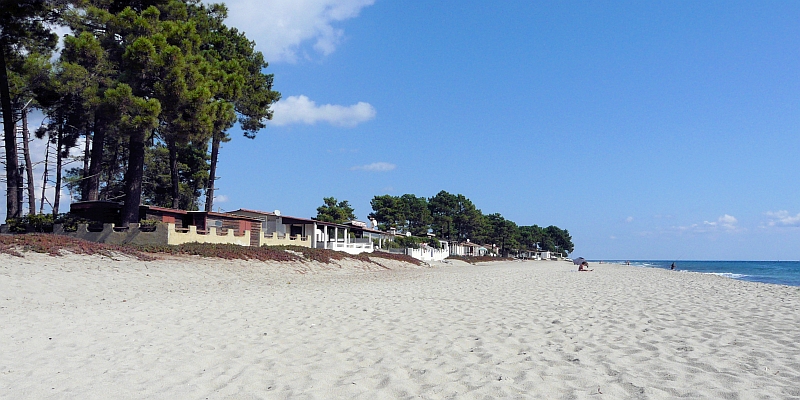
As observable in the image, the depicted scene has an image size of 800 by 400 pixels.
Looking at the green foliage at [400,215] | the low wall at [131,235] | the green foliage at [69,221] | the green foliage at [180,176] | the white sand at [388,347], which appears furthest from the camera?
the green foliage at [400,215]

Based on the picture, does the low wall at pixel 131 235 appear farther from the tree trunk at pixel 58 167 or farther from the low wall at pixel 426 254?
the low wall at pixel 426 254

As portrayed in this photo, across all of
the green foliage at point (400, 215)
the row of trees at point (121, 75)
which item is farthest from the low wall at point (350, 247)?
the green foliage at point (400, 215)

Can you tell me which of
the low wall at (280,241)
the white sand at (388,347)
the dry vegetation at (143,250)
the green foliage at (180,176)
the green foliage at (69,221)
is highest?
the green foliage at (180,176)

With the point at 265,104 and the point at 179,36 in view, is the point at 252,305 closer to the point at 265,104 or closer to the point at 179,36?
the point at 179,36

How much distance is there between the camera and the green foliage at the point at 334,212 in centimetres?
6569

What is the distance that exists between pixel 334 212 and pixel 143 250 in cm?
4688

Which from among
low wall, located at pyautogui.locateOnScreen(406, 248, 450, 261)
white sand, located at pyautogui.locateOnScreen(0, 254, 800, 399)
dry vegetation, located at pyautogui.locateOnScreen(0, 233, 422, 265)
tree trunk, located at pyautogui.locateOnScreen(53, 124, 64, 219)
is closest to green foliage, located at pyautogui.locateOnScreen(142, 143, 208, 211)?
tree trunk, located at pyautogui.locateOnScreen(53, 124, 64, 219)

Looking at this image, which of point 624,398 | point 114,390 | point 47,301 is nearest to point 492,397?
point 624,398

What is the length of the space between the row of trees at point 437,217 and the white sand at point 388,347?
5420 centimetres

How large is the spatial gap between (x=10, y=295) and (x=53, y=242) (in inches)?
313

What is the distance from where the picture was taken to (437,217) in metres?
104

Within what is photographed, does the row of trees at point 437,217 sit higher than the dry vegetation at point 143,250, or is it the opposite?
the row of trees at point 437,217

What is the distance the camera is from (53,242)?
18625 millimetres

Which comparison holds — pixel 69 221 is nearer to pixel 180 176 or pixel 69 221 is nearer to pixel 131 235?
pixel 131 235
